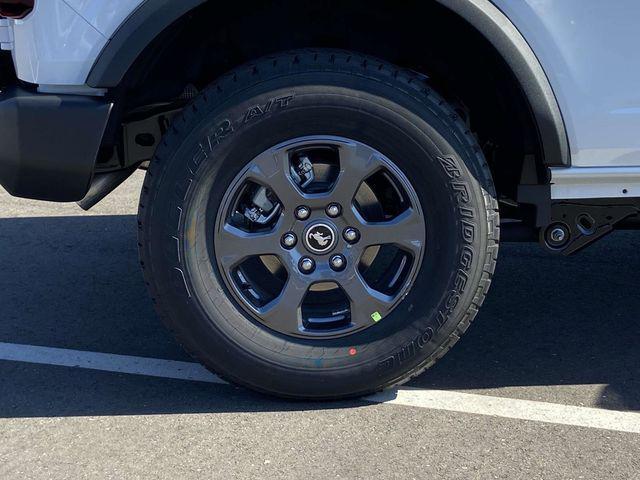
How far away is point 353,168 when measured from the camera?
2936 mm

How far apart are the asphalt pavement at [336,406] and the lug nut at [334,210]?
0.62 metres

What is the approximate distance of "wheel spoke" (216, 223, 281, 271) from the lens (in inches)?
117

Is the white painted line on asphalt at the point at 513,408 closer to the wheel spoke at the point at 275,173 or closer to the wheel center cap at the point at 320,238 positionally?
the wheel center cap at the point at 320,238

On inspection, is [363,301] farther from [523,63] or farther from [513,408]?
[523,63]

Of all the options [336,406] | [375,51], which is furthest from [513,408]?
[375,51]

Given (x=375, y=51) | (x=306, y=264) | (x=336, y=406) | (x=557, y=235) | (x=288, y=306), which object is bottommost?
(x=336, y=406)

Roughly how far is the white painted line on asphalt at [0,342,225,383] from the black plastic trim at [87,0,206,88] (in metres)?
1.04

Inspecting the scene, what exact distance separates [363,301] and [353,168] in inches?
16.4

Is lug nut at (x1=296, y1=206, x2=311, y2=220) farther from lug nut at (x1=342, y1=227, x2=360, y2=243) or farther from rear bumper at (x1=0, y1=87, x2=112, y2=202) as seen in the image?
rear bumper at (x1=0, y1=87, x2=112, y2=202)

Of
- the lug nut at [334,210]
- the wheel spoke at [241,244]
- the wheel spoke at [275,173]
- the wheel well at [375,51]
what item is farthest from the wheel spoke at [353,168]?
the wheel well at [375,51]

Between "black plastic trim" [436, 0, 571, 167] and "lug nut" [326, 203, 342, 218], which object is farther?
"lug nut" [326, 203, 342, 218]

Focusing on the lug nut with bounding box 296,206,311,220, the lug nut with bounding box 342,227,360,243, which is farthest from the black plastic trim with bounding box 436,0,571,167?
the lug nut with bounding box 296,206,311,220

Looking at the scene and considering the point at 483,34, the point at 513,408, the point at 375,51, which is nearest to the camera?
the point at 483,34

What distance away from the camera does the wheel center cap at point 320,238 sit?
2961 millimetres
